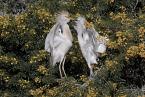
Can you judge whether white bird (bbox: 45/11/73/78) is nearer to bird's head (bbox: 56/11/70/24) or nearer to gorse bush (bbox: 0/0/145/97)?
bird's head (bbox: 56/11/70/24)

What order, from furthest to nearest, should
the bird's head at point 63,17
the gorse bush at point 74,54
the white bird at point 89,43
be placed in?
the bird's head at point 63,17
the white bird at point 89,43
the gorse bush at point 74,54

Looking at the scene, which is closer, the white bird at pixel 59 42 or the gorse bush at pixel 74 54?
the gorse bush at pixel 74 54

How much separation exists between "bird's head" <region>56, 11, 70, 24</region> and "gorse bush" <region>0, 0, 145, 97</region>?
0.31 ft

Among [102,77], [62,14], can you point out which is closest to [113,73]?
[102,77]

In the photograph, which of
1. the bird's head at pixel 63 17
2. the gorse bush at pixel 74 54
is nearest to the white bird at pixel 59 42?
the bird's head at pixel 63 17

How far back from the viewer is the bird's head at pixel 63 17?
7.75 m

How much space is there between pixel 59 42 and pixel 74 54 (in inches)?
11.2

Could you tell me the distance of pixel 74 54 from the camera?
7.68 metres

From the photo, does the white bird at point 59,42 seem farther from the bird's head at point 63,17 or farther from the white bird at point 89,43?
the white bird at point 89,43

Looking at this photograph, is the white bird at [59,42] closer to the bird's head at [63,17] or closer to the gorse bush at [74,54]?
the bird's head at [63,17]

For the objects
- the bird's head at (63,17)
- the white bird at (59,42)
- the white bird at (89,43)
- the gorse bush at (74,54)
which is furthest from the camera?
the bird's head at (63,17)

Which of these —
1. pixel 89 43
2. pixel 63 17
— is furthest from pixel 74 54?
pixel 63 17

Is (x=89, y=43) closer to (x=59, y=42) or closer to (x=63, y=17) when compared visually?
(x=59, y=42)

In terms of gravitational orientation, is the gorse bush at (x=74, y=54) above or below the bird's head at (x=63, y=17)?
below
